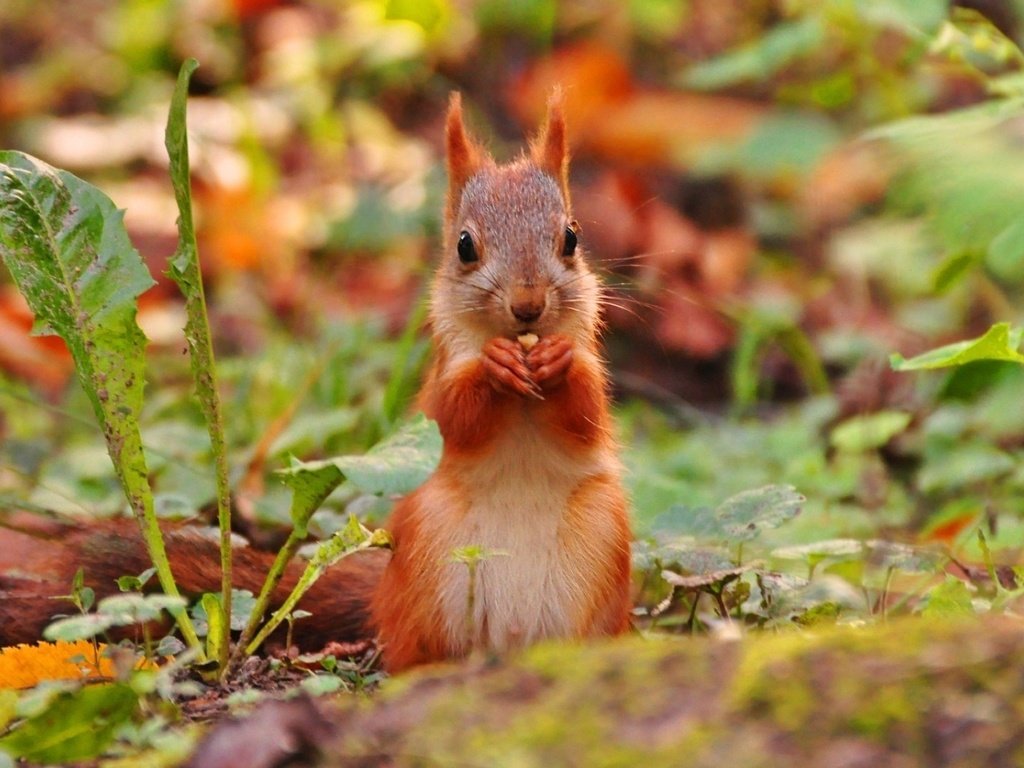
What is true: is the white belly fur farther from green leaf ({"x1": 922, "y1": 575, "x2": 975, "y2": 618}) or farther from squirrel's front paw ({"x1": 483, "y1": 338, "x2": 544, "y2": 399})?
green leaf ({"x1": 922, "y1": 575, "x2": 975, "y2": 618})

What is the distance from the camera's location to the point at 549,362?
8.40ft

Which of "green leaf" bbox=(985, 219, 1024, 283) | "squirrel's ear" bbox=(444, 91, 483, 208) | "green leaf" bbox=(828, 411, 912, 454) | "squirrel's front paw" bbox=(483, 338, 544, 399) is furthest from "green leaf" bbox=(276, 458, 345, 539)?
"green leaf" bbox=(828, 411, 912, 454)

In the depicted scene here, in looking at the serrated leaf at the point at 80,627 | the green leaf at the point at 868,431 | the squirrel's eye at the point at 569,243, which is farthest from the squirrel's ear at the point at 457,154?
the serrated leaf at the point at 80,627

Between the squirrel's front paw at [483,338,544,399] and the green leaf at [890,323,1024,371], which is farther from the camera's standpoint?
the squirrel's front paw at [483,338,544,399]

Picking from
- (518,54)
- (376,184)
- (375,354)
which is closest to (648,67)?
(518,54)

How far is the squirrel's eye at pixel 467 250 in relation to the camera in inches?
118

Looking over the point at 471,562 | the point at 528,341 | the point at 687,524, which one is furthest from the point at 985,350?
the point at 471,562

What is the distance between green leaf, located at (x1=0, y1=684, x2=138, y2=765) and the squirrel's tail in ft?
2.70

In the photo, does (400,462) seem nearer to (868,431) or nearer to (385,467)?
(385,467)

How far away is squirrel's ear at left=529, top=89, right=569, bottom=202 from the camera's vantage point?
10.5ft

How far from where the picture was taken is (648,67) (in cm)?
831

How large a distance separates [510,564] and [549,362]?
360 mm

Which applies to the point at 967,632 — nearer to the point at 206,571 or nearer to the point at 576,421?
the point at 576,421

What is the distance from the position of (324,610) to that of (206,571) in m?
0.24
